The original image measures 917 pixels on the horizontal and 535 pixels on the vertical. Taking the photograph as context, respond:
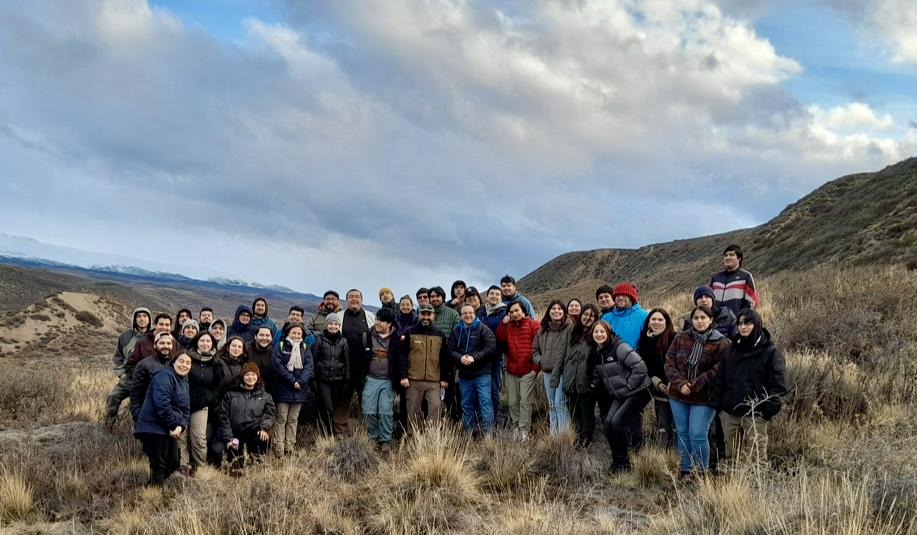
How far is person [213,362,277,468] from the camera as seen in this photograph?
6.98 metres

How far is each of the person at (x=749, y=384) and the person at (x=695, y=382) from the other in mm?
118

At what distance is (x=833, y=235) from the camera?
25422mm

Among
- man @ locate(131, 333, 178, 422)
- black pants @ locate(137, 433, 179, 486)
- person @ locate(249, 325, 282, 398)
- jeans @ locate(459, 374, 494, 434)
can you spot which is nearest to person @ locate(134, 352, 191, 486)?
black pants @ locate(137, 433, 179, 486)

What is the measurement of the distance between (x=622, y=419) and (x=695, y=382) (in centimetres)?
87

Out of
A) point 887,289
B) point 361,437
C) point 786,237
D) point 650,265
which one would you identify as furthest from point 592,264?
point 361,437

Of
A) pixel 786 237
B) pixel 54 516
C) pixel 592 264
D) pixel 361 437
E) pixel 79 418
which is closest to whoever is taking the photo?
pixel 54 516

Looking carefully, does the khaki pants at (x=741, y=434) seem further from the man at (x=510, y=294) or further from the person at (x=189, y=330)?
the person at (x=189, y=330)

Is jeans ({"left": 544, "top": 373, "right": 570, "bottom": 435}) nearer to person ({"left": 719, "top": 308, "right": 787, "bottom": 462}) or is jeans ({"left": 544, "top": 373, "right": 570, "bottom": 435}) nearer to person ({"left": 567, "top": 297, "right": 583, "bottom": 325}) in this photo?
person ({"left": 567, "top": 297, "right": 583, "bottom": 325})

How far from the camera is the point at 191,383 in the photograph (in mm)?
6754

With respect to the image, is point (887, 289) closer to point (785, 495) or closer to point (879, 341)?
point (879, 341)

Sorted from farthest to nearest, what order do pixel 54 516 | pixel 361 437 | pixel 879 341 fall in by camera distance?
1. pixel 879 341
2. pixel 361 437
3. pixel 54 516

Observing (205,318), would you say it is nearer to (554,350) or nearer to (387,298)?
(387,298)

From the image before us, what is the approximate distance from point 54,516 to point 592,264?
63733 mm

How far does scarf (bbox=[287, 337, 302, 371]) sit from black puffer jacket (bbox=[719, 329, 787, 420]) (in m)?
5.10
